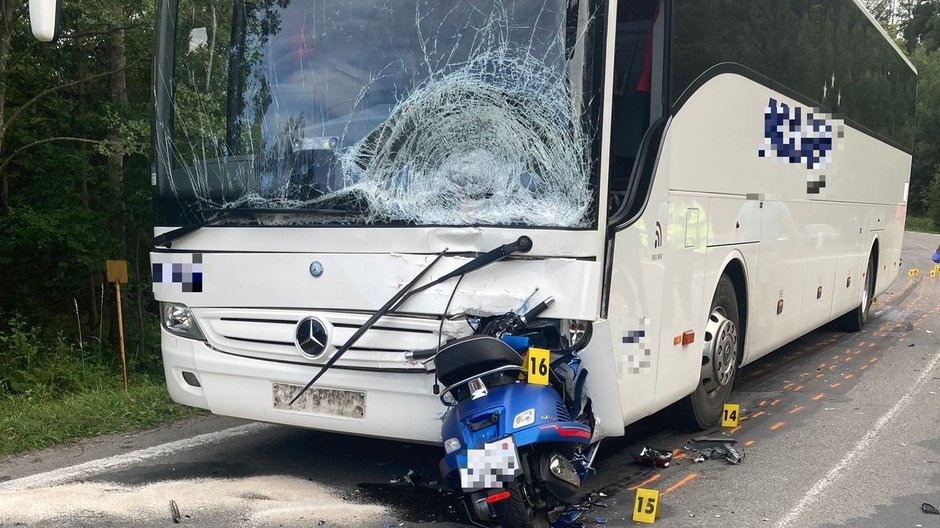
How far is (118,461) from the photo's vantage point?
5605 mm

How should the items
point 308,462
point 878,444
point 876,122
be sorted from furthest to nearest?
point 876,122 → point 878,444 → point 308,462

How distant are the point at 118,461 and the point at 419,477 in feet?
6.24

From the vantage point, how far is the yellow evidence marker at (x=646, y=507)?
461cm

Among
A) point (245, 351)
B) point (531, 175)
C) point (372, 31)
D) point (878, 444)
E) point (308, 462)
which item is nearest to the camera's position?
point (531, 175)

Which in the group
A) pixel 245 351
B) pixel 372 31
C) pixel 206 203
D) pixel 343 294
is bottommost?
pixel 245 351

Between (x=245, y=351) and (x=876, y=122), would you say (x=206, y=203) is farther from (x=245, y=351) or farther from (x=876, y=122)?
(x=876, y=122)

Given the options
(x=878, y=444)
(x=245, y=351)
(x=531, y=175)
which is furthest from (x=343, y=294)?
(x=878, y=444)

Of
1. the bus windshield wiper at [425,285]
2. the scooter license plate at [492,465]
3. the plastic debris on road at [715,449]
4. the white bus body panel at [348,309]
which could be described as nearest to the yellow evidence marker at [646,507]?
the white bus body panel at [348,309]

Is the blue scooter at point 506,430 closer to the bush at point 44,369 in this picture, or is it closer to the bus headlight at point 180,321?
the bus headlight at point 180,321

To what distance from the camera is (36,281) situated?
63.5 feet

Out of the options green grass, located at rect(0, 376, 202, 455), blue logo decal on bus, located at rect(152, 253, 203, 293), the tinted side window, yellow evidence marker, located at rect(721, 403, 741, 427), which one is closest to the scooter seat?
blue logo decal on bus, located at rect(152, 253, 203, 293)

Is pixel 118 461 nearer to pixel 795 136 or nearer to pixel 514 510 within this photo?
pixel 514 510

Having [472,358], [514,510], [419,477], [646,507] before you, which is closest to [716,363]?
[646,507]

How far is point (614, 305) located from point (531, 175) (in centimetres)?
76
